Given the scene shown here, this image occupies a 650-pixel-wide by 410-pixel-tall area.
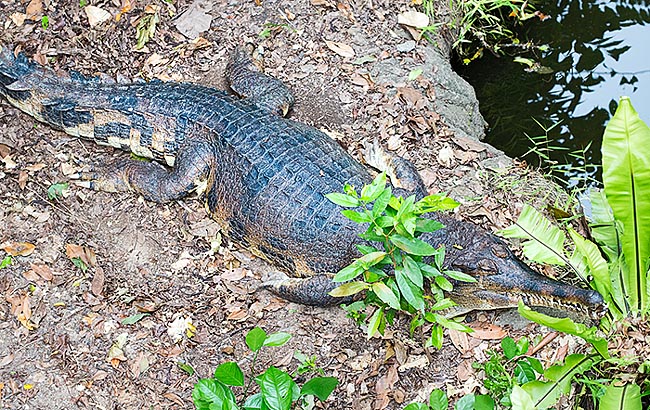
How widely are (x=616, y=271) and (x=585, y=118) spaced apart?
206 centimetres

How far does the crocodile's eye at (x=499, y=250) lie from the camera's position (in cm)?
Result: 347

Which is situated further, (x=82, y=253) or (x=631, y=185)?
(x=82, y=253)

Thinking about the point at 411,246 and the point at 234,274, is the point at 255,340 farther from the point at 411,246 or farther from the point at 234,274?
the point at 234,274

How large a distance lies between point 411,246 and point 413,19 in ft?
8.84

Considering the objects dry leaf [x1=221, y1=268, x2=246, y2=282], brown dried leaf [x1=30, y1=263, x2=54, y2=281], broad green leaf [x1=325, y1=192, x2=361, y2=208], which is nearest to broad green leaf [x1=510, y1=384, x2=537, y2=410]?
broad green leaf [x1=325, y1=192, x2=361, y2=208]

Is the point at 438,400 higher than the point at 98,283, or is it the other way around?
the point at 438,400

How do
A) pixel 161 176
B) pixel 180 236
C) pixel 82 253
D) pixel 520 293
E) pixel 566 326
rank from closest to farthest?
pixel 566 326, pixel 520 293, pixel 82 253, pixel 180 236, pixel 161 176

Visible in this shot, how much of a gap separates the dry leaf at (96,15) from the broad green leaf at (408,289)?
320cm

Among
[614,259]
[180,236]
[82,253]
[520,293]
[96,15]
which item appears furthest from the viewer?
[96,15]

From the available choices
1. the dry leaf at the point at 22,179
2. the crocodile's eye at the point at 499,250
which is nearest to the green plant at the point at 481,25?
the crocodile's eye at the point at 499,250

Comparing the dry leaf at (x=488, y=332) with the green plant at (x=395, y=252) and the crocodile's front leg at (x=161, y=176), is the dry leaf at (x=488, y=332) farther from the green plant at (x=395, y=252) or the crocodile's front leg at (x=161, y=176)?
the crocodile's front leg at (x=161, y=176)

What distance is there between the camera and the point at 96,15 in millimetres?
5117

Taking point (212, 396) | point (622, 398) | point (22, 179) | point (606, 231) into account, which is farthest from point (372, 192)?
point (22, 179)

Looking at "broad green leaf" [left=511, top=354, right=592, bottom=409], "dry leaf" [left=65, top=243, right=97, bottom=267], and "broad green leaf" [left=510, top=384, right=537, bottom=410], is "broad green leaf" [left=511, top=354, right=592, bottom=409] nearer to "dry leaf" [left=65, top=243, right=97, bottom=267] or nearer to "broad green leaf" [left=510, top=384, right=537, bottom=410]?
"broad green leaf" [left=510, top=384, right=537, bottom=410]
